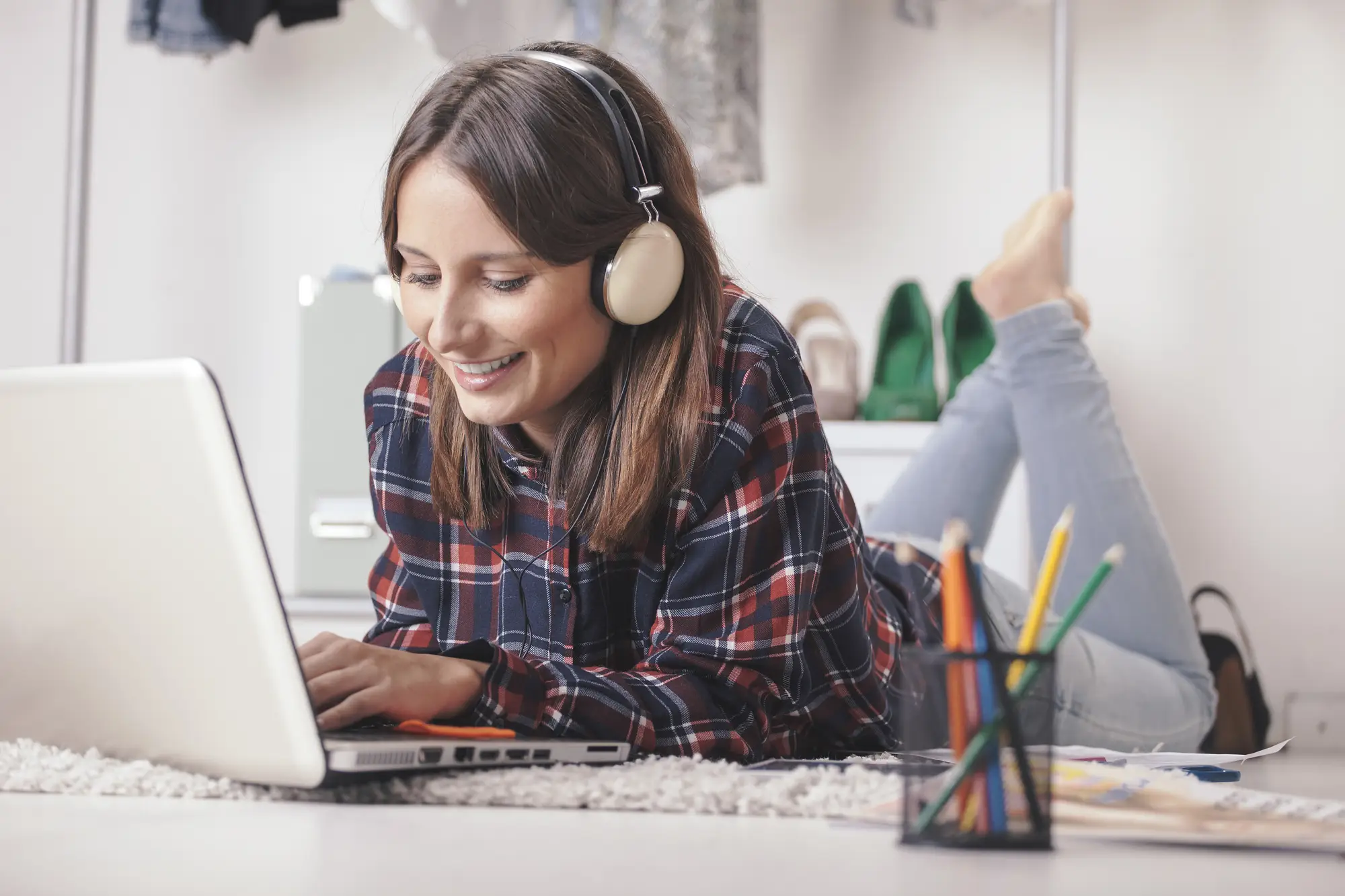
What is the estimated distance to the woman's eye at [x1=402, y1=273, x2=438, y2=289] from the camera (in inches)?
33.8

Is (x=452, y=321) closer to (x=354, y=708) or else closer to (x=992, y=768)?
(x=354, y=708)

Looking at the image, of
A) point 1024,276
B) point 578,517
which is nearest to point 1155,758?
point 578,517

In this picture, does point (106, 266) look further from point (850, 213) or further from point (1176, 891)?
point (1176, 891)

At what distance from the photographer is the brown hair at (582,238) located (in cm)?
84

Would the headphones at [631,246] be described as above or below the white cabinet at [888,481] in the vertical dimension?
above

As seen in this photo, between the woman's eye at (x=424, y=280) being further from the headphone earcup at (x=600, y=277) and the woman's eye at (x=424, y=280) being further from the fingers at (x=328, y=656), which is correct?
the fingers at (x=328, y=656)

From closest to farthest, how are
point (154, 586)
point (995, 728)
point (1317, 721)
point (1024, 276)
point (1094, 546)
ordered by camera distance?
1. point (995, 728)
2. point (154, 586)
3. point (1094, 546)
4. point (1024, 276)
5. point (1317, 721)

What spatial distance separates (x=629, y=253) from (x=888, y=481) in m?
1.23

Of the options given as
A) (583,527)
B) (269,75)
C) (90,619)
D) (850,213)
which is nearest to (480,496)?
(583,527)

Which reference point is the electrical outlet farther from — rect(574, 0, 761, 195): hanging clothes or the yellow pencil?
the yellow pencil

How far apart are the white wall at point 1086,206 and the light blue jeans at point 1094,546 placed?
1.00 meters

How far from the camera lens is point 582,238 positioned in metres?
0.85

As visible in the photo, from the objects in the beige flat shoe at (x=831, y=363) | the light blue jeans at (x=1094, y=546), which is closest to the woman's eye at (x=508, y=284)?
the light blue jeans at (x=1094, y=546)

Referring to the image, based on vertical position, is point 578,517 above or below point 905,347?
below
